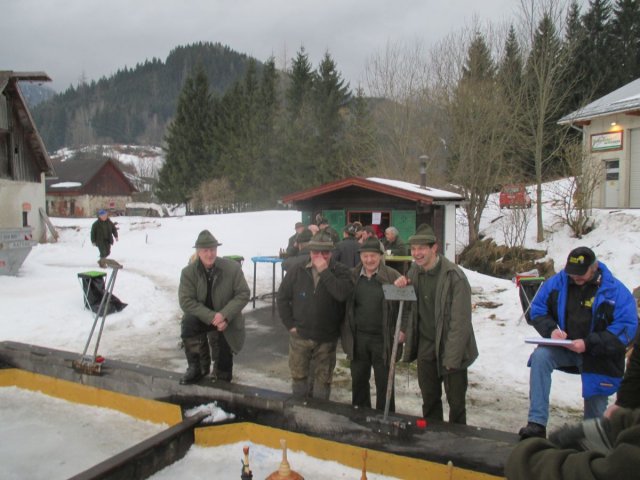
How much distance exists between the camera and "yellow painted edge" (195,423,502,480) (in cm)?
353

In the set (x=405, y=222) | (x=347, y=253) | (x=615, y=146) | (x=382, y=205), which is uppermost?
(x=615, y=146)

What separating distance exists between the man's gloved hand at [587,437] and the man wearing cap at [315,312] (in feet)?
8.85

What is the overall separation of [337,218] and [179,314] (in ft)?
21.6

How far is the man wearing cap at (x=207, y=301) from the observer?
15.3ft

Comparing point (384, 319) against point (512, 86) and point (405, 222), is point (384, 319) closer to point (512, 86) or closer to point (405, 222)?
point (405, 222)

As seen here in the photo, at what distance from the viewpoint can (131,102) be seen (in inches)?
5527

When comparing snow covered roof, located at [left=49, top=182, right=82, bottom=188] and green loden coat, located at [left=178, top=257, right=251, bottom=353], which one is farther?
snow covered roof, located at [left=49, top=182, right=82, bottom=188]

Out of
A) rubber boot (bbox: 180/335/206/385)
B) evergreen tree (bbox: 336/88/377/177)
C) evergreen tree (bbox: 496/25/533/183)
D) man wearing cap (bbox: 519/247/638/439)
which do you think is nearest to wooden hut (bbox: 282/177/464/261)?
rubber boot (bbox: 180/335/206/385)

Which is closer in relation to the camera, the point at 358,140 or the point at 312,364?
the point at 312,364

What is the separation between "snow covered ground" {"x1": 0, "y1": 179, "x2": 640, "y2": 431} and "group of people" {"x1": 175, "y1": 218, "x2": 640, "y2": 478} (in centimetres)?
110

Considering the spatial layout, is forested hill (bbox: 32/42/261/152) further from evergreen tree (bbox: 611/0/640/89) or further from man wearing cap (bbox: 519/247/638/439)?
man wearing cap (bbox: 519/247/638/439)

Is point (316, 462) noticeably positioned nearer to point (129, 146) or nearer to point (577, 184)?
point (577, 184)

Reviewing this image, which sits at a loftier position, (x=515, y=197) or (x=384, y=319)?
(x=515, y=197)

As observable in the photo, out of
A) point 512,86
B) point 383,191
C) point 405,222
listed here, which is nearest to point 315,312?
point 383,191
